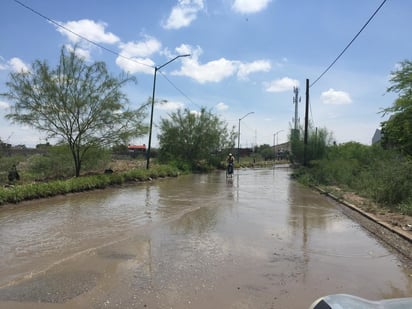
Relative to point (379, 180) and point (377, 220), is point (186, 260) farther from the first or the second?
point (379, 180)

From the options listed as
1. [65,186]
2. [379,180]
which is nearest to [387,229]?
[379,180]

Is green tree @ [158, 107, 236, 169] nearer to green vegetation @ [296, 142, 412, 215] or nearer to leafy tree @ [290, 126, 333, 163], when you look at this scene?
leafy tree @ [290, 126, 333, 163]

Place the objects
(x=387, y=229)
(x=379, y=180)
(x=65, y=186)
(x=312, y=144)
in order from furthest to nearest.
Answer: (x=312, y=144) → (x=65, y=186) → (x=379, y=180) → (x=387, y=229)

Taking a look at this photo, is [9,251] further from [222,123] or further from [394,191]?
[222,123]

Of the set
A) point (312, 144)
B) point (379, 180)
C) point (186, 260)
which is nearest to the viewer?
point (186, 260)

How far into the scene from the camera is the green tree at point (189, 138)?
1747 inches

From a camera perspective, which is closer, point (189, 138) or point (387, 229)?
point (387, 229)

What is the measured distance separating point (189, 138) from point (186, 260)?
3836cm

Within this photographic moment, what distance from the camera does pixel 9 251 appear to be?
7.63 metres

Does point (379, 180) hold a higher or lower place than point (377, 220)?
higher

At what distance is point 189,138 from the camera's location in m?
45.2

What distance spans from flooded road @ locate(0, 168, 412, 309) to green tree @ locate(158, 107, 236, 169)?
31.4m

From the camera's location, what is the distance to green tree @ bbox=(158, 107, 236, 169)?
4438 cm

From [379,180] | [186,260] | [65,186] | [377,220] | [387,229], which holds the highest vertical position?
[379,180]
